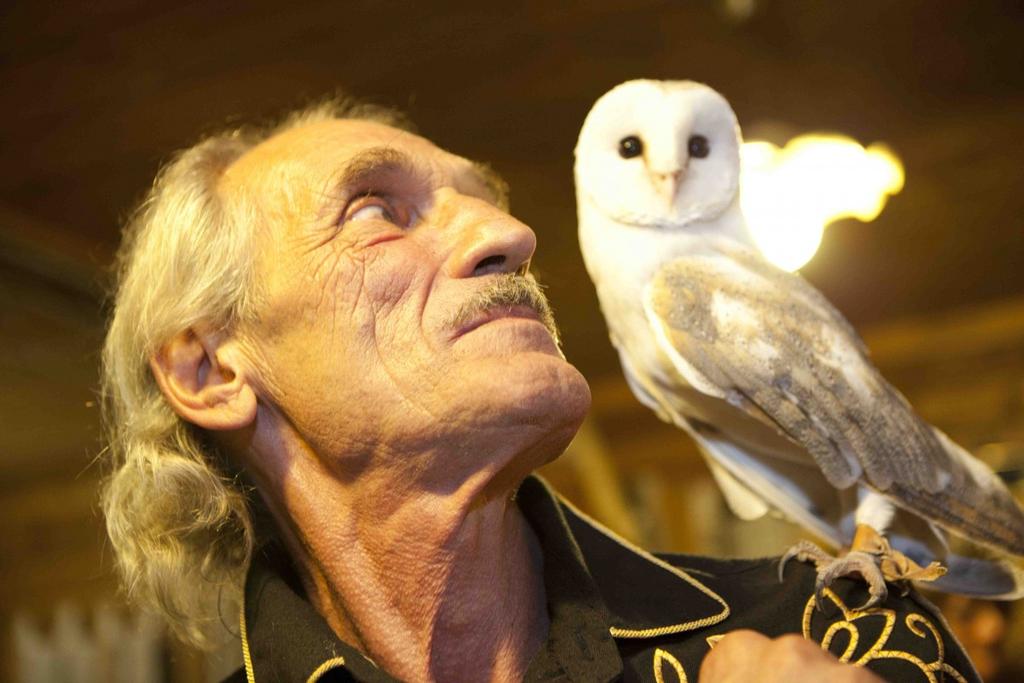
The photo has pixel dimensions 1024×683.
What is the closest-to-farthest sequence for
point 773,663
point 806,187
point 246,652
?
point 773,663 < point 246,652 < point 806,187

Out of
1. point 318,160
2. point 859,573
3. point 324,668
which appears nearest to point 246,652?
point 324,668

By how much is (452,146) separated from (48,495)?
2.13 metres

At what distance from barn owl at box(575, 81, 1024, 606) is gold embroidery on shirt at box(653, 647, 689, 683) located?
16cm

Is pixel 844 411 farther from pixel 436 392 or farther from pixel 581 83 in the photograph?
pixel 581 83

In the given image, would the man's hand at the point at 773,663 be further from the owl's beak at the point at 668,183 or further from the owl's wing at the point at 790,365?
the owl's beak at the point at 668,183

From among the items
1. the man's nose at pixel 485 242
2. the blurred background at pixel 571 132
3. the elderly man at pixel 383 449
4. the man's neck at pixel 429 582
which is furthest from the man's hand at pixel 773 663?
the blurred background at pixel 571 132

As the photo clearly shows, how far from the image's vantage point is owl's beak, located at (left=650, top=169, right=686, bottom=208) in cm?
125

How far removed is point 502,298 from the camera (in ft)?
3.28

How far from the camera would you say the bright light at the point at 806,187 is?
143cm

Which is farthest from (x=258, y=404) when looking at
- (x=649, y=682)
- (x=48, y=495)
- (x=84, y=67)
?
(x=48, y=495)

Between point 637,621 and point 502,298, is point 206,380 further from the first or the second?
point 637,621

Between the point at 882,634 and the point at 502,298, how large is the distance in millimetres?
449

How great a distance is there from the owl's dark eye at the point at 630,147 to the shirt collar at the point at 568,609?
0.40 metres

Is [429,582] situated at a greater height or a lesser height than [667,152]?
lesser
